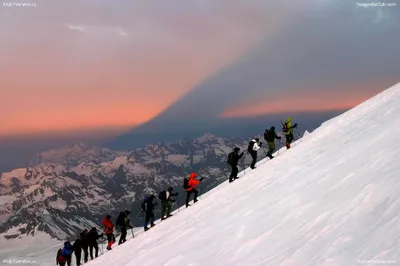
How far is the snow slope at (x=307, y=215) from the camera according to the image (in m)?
8.31

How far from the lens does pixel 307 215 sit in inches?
433

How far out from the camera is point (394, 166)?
1070 cm

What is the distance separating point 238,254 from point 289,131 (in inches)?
651

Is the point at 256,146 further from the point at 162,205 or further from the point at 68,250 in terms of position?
the point at 68,250

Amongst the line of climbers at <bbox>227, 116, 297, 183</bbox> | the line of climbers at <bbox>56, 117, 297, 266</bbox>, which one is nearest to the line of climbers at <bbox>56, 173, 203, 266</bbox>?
the line of climbers at <bbox>56, 117, 297, 266</bbox>

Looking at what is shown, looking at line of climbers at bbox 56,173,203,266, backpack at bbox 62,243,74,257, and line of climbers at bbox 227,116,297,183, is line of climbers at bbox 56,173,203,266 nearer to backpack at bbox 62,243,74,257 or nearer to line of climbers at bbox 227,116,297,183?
backpack at bbox 62,243,74,257

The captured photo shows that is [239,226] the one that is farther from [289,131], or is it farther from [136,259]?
[289,131]

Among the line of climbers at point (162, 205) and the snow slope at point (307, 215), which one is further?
the line of climbers at point (162, 205)

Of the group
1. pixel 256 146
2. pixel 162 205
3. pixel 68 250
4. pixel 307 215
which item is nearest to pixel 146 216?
pixel 162 205

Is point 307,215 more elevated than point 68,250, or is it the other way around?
point 307,215

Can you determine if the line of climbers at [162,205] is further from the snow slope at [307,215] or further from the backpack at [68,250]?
the snow slope at [307,215]

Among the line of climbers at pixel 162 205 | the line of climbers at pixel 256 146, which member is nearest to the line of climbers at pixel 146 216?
the line of climbers at pixel 162 205

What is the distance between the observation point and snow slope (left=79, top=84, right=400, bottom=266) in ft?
27.3

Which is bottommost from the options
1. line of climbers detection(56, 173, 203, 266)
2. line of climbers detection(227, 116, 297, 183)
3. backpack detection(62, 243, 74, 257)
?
backpack detection(62, 243, 74, 257)
